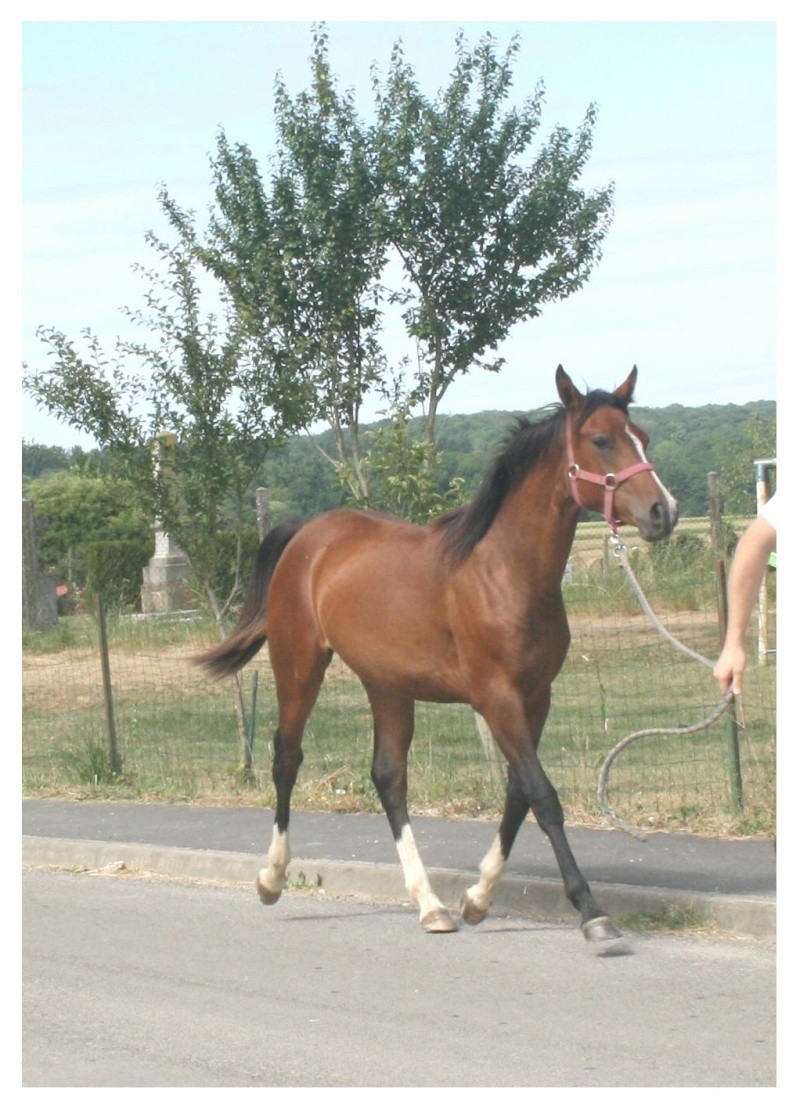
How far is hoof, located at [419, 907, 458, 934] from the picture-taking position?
738 centimetres

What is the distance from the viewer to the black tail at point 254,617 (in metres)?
9.18

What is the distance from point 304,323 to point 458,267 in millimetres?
3058

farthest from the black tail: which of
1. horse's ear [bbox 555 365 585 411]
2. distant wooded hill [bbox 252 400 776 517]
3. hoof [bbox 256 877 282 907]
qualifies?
distant wooded hill [bbox 252 400 776 517]

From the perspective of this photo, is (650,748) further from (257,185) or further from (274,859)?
(257,185)

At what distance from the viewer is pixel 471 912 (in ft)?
24.4

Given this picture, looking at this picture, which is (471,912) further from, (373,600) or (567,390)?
(567,390)

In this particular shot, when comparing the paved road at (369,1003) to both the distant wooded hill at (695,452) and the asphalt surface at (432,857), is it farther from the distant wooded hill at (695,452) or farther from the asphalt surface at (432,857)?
the distant wooded hill at (695,452)

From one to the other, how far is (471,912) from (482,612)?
1.42 meters

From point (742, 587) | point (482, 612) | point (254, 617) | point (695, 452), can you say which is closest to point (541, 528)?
point (482, 612)

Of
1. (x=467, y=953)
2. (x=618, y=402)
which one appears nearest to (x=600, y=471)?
(x=618, y=402)

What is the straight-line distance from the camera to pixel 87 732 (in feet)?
47.0

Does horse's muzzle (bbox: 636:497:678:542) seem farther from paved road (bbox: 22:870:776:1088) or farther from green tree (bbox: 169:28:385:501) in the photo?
green tree (bbox: 169:28:385:501)

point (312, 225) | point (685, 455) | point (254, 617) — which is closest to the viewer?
point (254, 617)

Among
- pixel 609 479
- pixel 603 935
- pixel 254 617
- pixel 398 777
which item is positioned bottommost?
pixel 603 935
